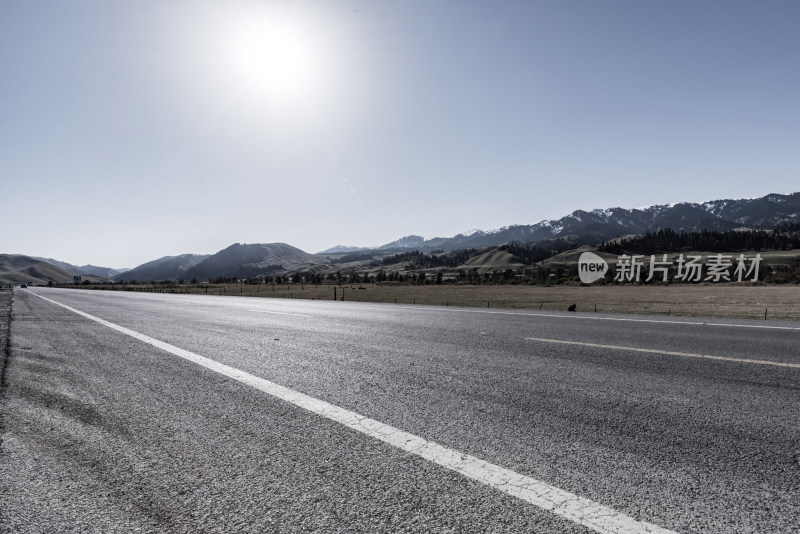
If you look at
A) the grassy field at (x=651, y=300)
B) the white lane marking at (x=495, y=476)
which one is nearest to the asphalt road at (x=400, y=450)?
the white lane marking at (x=495, y=476)

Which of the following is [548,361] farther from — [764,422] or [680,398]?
[764,422]

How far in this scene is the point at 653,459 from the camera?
9.95 feet

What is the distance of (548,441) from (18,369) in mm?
8764

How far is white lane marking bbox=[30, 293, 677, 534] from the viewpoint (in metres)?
2.23

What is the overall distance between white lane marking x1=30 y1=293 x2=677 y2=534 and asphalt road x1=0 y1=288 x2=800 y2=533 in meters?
0.07

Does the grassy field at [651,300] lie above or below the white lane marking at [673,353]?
below

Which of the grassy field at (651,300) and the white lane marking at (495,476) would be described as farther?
the grassy field at (651,300)

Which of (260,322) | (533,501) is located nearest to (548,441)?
(533,501)

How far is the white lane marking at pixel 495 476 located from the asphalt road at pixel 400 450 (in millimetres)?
74

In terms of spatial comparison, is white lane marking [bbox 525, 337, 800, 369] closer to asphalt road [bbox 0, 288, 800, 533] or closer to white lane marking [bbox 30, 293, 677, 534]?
asphalt road [bbox 0, 288, 800, 533]

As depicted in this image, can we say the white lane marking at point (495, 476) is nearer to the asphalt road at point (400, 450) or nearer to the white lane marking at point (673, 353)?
the asphalt road at point (400, 450)

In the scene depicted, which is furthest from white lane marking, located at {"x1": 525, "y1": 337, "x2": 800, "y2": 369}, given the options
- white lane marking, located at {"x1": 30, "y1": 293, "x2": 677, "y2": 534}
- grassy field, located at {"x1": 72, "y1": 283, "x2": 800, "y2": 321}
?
grassy field, located at {"x1": 72, "y1": 283, "x2": 800, "y2": 321}

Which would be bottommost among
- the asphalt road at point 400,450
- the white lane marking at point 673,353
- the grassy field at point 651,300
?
the grassy field at point 651,300

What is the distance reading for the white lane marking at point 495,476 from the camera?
2234 millimetres
